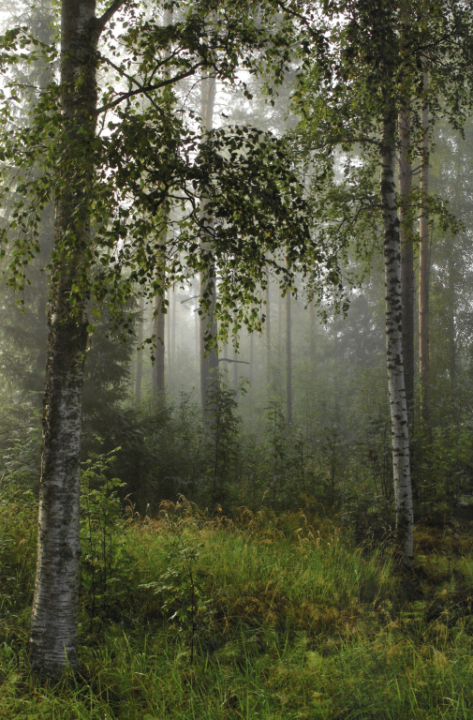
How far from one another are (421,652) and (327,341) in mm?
26484

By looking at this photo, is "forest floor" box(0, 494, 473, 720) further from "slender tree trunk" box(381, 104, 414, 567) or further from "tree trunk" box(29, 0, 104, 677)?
"slender tree trunk" box(381, 104, 414, 567)

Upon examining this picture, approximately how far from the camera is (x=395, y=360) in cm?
650

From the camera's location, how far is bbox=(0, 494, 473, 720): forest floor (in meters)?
3.17

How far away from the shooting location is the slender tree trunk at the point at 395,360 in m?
6.29

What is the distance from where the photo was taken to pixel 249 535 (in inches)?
247

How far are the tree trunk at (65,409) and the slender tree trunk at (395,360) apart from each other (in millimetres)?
4049

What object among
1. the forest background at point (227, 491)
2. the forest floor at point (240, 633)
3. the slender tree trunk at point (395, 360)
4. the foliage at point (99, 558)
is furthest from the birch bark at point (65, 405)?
the slender tree trunk at point (395, 360)

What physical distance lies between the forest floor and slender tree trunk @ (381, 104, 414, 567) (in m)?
0.56

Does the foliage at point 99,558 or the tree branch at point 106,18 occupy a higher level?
the tree branch at point 106,18

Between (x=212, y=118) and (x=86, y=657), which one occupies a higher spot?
(x=212, y=118)

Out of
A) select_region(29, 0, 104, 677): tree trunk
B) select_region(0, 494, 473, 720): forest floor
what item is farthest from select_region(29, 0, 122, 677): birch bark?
select_region(0, 494, 473, 720): forest floor

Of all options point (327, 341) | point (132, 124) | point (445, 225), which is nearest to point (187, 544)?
point (132, 124)

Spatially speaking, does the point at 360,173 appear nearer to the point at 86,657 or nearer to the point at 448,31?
the point at 448,31

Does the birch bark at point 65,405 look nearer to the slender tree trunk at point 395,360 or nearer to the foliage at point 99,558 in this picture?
the foliage at point 99,558
